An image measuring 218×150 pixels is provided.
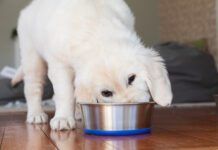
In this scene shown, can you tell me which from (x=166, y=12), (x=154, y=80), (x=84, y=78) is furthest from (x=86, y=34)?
(x=166, y=12)

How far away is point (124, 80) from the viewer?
1.84m

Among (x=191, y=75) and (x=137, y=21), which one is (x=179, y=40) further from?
(x=191, y=75)

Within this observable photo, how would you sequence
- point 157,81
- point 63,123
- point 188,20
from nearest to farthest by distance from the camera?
point 157,81 < point 63,123 < point 188,20

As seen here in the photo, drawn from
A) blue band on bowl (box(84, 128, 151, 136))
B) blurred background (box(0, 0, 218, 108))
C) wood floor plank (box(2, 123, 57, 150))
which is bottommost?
wood floor plank (box(2, 123, 57, 150))

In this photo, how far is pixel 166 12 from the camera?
6.21 m

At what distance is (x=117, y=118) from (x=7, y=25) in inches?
192

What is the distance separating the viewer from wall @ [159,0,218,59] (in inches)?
198

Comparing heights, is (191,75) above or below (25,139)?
above

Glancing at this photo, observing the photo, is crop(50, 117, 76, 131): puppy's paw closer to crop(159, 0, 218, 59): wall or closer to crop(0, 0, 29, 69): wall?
crop(159, 0, 218, 59): wall

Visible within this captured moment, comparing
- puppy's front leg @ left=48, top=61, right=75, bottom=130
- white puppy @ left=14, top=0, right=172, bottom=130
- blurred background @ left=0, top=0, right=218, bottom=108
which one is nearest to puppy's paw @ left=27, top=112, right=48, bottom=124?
white puppy @ left=14, top=0, right=172, bottom=130

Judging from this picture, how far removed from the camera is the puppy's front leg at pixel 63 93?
2.28m

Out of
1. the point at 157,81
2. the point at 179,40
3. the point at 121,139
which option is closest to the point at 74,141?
the point at 121,139

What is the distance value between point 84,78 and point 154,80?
285 mm

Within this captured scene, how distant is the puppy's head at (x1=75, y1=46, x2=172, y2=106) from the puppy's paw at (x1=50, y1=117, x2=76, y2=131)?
290mm
